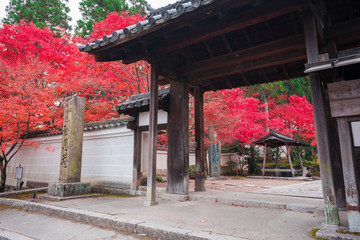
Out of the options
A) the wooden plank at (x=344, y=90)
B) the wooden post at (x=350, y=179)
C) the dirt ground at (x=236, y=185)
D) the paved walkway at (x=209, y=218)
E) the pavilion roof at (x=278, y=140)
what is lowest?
the dirt ground at (x=236, y=185)

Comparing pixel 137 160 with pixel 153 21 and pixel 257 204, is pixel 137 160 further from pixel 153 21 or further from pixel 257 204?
pixel 153 21

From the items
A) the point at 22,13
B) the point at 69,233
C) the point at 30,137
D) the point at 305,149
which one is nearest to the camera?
the point at 69,233

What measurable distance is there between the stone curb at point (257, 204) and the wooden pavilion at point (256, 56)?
0.60 m

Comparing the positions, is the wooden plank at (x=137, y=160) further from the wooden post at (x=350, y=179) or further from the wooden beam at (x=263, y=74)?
the wooden post at (x=350, y=179)

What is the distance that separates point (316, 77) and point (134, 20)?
34.5ft

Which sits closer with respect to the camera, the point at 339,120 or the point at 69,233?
the point at 339,120

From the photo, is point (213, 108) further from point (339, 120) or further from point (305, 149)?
point (305, 149)

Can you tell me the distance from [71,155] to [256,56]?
6928 millimetres

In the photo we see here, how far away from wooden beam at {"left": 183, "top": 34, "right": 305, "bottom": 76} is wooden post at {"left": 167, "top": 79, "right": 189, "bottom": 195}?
63cm

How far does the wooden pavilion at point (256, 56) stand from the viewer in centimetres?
346

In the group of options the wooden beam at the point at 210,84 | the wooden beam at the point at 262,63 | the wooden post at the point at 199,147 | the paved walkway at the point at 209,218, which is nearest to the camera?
the paved walkway at the point at 209,218

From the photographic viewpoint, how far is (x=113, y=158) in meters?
8.66

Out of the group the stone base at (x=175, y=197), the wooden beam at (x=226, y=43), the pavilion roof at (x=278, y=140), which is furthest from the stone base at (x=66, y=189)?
the pavilion roof at (x=278, y=140)

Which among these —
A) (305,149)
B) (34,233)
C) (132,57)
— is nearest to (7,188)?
(34,233)
